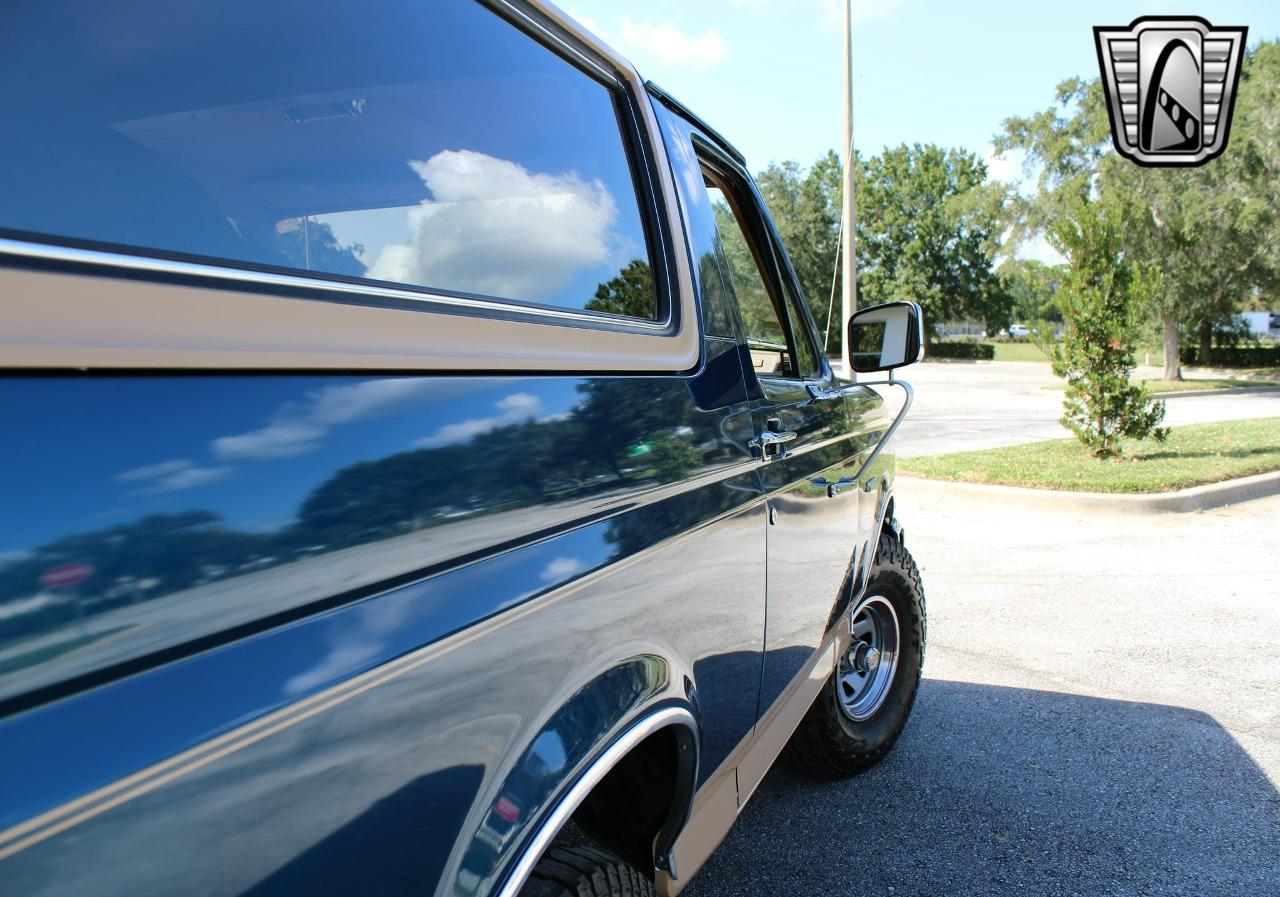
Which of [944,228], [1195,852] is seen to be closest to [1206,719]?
[1195,852]

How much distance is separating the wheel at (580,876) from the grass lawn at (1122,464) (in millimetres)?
7744

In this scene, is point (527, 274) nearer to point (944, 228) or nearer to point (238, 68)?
point (238, 68)

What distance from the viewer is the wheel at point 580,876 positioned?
1338 mm

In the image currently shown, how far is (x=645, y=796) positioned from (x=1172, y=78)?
55.2ft

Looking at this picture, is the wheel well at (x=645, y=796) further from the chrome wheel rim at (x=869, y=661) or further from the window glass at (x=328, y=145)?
the chrome wheel rim at (x=869, y=661)

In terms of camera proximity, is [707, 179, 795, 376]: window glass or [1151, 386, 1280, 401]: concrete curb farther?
[1151, 386, 1280, 401]: concrete curb

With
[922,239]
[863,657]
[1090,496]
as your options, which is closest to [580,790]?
[863,657]

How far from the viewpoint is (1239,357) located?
34781mm

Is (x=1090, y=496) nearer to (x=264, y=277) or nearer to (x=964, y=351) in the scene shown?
(x=264, y=277)

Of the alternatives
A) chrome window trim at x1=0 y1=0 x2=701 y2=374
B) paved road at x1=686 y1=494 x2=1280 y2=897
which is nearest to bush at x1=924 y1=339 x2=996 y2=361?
paved road at x1=686 y1=494 x2=1280 y2=897

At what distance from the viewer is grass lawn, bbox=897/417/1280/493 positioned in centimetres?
838

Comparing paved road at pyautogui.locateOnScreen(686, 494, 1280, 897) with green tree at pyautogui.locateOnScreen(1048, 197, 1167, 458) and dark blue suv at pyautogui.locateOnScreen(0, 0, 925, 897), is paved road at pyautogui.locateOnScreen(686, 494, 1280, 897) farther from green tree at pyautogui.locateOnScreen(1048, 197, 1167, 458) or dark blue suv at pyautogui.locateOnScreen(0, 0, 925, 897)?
green tree at pyautogui.locateOnScreen(1048, 197, 1167, 458)

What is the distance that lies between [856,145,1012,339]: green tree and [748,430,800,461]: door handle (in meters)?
53.1

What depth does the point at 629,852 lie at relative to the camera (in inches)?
68.1
